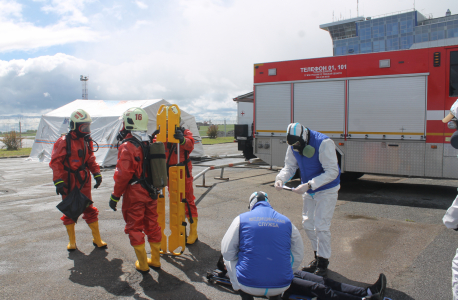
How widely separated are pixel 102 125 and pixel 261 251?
14.3m

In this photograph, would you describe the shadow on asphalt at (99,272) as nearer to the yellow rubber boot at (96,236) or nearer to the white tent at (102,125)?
the yellow rubber boot at (96,236)

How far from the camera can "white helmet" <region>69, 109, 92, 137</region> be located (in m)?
4.96

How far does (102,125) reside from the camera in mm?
15531

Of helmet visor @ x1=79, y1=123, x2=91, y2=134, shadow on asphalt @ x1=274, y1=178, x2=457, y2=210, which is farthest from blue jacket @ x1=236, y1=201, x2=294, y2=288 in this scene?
shadow on asphalt @ x1=274, y1=178, x2=457, y2=210

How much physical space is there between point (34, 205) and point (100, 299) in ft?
17.1

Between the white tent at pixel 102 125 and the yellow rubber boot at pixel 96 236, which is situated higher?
the white tent at pixel 102 125

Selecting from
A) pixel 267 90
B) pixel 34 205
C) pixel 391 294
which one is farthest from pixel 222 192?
pixel 391 294

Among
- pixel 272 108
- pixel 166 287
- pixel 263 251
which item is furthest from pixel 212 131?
pixel 263 251

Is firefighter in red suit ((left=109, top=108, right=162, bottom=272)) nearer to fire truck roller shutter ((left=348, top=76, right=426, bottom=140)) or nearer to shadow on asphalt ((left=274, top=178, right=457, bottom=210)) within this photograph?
shadow on asphalt ((left=274, top=178, right=457, bottom=210))

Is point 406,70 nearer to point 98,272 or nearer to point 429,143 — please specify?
point 429,143

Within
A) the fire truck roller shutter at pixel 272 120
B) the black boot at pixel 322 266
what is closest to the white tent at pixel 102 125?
the fire truck roller shutter at pixel 272 120

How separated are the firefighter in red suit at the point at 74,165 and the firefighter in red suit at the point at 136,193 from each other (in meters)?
1.07

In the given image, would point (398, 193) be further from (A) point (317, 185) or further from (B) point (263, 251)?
(B) point (263, 251)

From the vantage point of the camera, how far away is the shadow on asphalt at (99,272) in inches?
153
